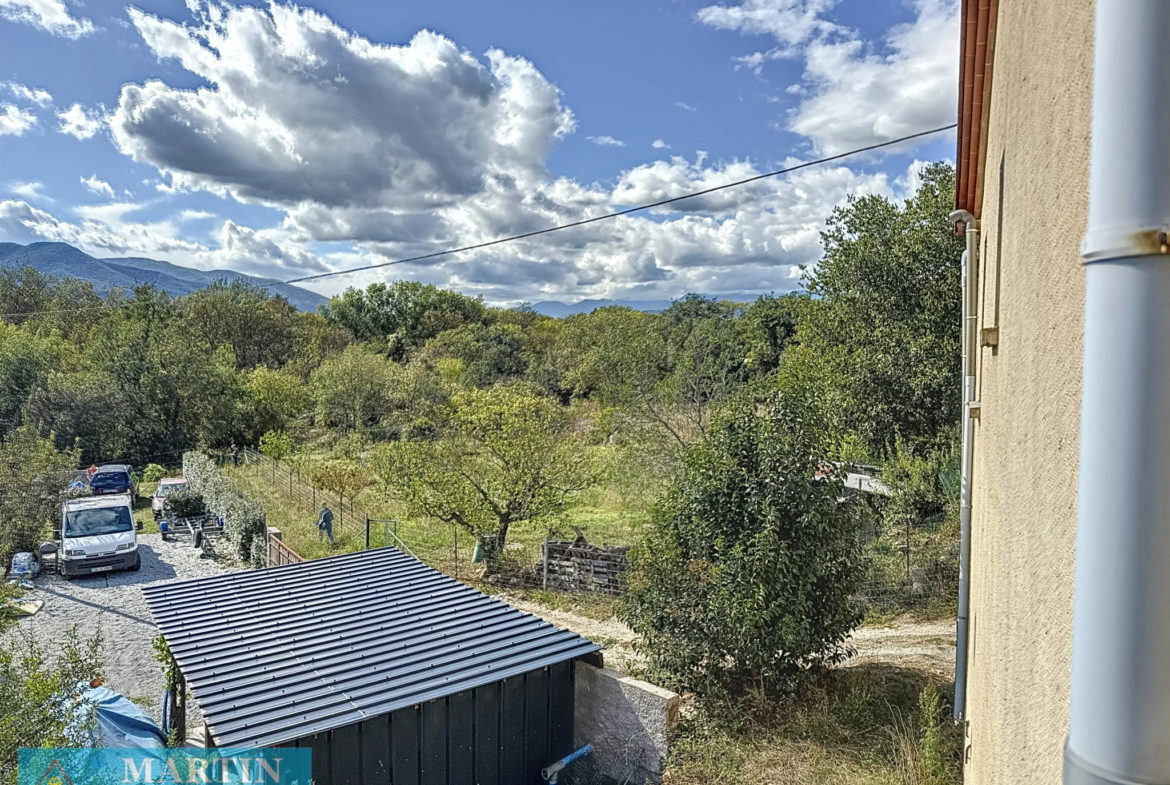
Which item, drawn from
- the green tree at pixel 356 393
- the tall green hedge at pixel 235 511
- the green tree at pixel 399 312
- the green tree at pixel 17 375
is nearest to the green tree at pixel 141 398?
the green tree at pixel 17 375

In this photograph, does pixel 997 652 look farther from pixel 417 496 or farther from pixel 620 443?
pixel 620 443

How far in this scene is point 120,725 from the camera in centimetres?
798

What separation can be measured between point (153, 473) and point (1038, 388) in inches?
1281

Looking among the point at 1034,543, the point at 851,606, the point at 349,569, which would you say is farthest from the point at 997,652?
the point at 349,569

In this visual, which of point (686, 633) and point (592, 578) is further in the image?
point (592, 578)

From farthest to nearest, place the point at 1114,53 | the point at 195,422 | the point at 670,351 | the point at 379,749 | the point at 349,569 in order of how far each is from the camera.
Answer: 1. the point at 195,422
2. the point at 670,351
3. the point at 349,569
4. the point at 379,749
5. the point at 1114,53

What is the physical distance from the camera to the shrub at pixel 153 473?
2883 cm

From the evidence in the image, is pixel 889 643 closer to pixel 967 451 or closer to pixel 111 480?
pixel 967 451

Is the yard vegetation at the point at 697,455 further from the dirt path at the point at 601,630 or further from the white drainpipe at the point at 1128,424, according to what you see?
the white drainpipe at the point at 1128,424

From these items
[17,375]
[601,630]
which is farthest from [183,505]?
[17,375]

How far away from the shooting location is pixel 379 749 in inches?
267

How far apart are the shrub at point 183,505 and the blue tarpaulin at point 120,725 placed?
14.4 meters

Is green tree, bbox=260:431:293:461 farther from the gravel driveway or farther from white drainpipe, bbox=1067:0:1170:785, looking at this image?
white drainpipe, bbox=1067:0:1170:785

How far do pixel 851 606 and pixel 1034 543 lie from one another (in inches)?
285
